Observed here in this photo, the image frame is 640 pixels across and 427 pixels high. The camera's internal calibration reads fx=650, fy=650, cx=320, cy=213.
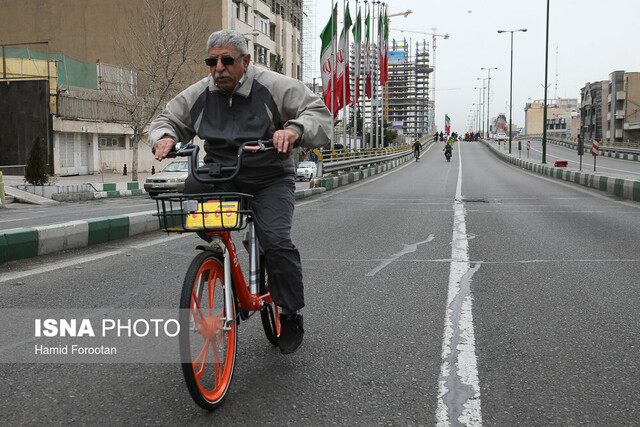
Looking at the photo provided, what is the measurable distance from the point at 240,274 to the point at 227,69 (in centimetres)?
107

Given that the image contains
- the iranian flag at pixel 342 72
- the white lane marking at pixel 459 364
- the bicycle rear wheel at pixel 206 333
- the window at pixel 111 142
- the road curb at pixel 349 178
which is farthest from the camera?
the window at pixel 111 142

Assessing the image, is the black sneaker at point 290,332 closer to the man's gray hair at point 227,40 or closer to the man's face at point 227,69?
the man's face at point 227,69

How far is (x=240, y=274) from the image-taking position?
10.8 feet

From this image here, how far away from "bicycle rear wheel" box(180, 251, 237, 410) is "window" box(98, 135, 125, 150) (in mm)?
40638

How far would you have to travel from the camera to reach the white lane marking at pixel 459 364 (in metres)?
3.02

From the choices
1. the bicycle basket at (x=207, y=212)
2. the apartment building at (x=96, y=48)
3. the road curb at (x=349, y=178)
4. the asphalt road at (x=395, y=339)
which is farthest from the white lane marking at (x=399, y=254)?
the apartment building at (x=96, y=48)

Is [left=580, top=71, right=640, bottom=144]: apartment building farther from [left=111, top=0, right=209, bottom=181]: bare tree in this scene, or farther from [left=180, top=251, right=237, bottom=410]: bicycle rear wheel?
[left=180, top=251, right=237, bottom=410]: bicycle rear wheel

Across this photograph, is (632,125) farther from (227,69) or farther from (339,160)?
(227,69)

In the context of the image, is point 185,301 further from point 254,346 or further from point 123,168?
point 123,168

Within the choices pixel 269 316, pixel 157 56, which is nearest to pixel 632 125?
pixel 157 56

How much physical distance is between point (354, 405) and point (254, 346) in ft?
3.69

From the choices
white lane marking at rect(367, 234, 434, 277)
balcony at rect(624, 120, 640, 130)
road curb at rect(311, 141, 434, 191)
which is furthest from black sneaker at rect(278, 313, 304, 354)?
balcony at rect(624, 120, 640, 130)

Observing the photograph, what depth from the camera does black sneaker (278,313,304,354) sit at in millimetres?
3643

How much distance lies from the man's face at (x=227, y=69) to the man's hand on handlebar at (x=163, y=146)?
→ 0.40 meters
